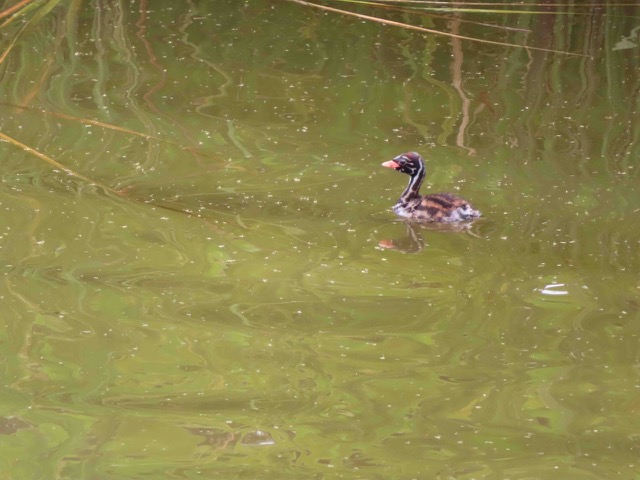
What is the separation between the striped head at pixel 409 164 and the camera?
6090mm

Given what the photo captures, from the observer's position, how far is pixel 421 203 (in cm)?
586

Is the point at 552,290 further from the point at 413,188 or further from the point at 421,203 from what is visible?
the point at 413,188

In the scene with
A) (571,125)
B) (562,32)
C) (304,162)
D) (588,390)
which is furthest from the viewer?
(562,32)

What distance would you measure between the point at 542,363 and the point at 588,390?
0.76 feet

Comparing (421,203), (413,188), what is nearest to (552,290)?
(421,203)

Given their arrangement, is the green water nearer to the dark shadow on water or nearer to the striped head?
the dark shadow on water

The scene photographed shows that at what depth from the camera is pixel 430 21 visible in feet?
28.3

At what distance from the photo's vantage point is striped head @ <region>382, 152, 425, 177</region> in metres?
6.09

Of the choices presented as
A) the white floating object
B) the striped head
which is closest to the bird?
the striped head

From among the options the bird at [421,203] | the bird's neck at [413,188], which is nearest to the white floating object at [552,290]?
the bird at [421,203]

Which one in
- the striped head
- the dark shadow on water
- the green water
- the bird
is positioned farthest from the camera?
the striped head

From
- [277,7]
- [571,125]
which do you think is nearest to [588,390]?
[571,125]

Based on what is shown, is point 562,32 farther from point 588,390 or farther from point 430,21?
point 588,390

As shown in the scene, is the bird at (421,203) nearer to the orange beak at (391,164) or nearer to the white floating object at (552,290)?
the orange beak at (391,164)
